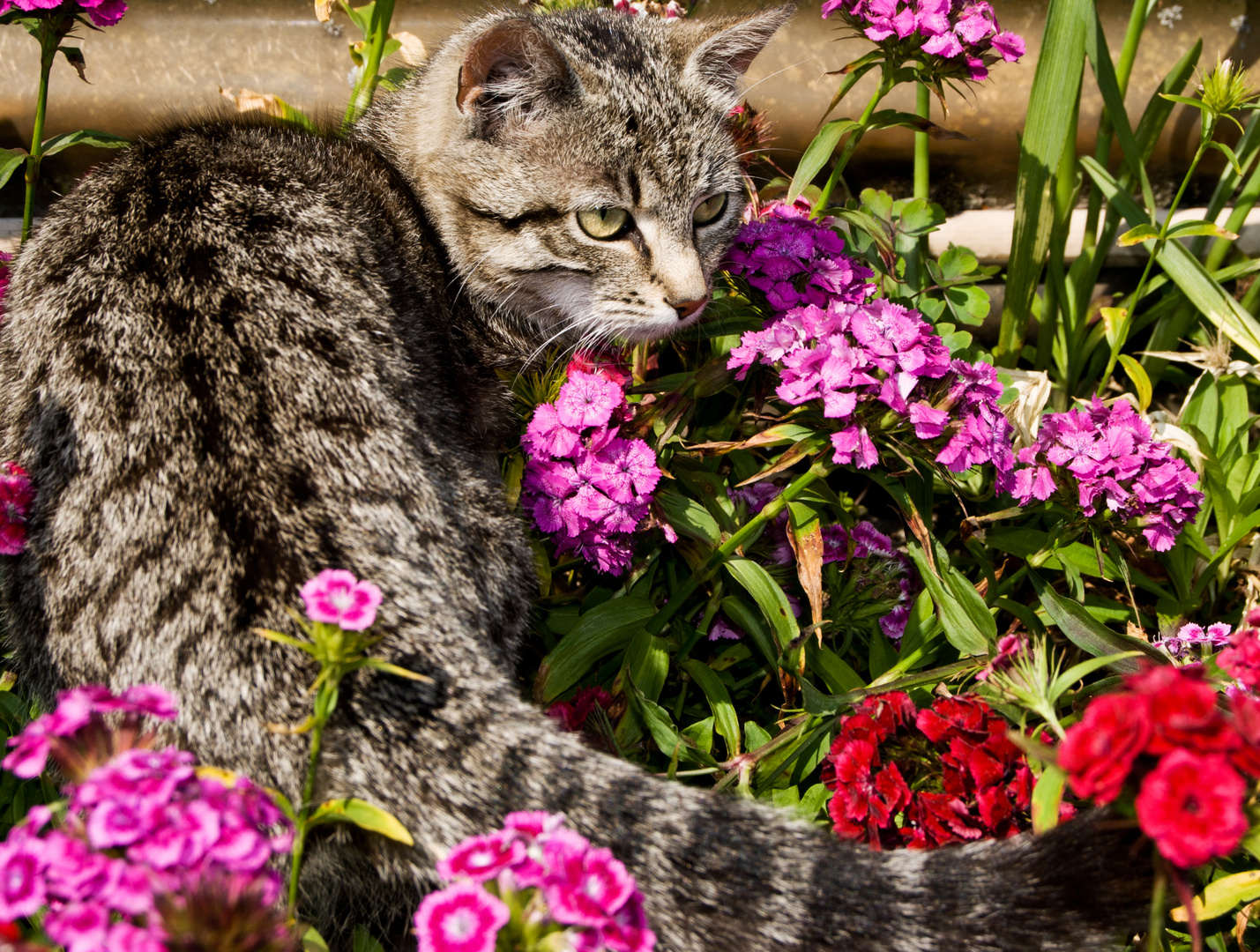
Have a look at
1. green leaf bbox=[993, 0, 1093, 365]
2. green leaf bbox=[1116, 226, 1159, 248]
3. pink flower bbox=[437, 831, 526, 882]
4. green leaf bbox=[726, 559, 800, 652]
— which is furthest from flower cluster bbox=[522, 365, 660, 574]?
green leaf bbox=[993, 0, 1093, 365]

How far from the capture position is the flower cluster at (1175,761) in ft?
3.16

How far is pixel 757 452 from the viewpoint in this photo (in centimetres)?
246

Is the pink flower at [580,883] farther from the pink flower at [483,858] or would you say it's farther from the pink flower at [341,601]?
the pink flower at [341,601]

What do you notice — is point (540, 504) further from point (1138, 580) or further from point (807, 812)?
point (1138, 580)

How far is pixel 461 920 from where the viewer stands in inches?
38.5

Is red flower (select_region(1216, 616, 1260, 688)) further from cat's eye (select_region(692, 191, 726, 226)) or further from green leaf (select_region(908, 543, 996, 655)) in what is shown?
cat's eye (select_region(692, 191, 726, 226))

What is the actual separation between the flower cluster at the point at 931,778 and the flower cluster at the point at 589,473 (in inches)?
25.2

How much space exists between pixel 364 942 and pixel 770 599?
3.47 ft

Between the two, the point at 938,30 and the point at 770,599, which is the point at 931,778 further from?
the point at 938,30

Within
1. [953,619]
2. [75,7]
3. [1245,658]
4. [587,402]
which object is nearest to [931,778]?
[953,619]

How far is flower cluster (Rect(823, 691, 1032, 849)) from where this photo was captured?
5.43 feet

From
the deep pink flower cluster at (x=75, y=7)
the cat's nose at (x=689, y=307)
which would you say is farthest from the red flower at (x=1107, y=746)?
the deep pink flower cluster at (x=75, y=7)

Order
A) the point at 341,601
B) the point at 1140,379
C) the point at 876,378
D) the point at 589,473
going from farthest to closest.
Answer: the point at 1140,379 → the point at 589,473 → the point at 876,378 → the point at 341,601

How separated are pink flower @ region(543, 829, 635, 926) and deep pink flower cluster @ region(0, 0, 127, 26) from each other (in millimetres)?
2222
